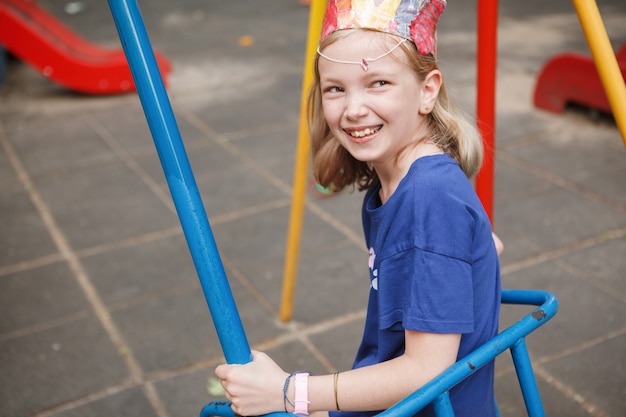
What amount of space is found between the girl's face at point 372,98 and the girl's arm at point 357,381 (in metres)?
0.37

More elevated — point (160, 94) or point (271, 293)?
point (160, 94)

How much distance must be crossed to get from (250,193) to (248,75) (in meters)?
2.50

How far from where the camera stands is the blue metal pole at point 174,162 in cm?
132

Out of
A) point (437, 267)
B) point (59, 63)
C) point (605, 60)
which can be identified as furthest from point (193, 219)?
point (59, 63)

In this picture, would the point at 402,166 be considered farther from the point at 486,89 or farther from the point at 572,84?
the point at 572,84

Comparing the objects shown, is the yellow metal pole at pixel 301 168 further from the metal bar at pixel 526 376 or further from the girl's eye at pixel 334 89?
the metal bar at pixel 526 376

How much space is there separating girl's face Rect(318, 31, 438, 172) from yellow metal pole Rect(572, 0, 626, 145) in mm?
427

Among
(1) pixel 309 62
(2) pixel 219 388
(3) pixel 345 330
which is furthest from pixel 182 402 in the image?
(1) pixel 309 62

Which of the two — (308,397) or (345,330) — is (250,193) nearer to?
(345,330)

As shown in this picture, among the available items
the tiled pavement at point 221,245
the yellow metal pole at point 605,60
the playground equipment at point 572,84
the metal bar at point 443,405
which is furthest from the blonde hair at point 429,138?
the playground equipment at point 572,84

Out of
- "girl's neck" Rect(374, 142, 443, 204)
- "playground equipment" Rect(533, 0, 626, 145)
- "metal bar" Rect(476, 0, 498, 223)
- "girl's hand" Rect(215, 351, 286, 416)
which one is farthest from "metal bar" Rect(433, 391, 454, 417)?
"playground equipment" Rect(533, 0, 626, 145)

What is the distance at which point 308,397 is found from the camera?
1.41 metres

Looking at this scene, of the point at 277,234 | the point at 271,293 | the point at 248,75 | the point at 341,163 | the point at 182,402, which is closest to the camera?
the point at 341,163

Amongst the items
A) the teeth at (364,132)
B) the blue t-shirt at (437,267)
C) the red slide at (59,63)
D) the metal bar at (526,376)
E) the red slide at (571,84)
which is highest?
the teeth at (364,132)
